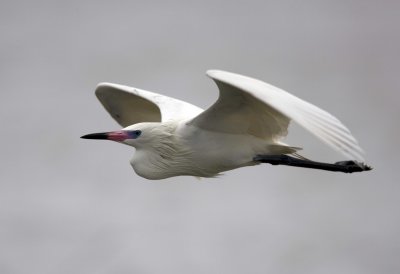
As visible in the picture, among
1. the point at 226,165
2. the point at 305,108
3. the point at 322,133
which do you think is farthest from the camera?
the point at 226,165

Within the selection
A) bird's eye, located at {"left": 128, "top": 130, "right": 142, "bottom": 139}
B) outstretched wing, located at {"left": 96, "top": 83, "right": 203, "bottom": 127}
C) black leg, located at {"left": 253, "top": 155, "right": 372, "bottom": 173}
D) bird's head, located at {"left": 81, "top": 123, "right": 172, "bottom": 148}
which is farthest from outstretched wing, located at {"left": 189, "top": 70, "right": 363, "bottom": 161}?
outstretched wing, located at {"left": 96, "top": 83, "right": 203, "bottom": 127}

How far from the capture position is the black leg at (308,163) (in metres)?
11.2

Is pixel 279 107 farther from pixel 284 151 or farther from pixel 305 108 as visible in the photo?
pixel 284 151

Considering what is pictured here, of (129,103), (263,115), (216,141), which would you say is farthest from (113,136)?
(129,103)

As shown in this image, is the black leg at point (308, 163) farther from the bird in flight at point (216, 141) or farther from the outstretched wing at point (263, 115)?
the outstretched wing at point (263, 115)

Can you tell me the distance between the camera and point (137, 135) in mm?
11492

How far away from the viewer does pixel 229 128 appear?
36.2ft

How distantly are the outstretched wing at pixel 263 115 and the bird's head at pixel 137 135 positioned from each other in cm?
56

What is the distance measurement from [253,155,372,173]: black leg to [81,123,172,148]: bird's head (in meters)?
1.11

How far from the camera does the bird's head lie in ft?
37.4

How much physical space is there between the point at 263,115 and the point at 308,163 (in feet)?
3.01

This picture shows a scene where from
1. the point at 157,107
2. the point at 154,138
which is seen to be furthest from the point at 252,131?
the point at 157,107

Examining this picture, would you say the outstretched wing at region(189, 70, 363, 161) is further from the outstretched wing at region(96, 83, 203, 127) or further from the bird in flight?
the outstretched wing at region(96, 83, 203, 127)

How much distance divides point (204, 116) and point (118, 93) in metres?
2.83
